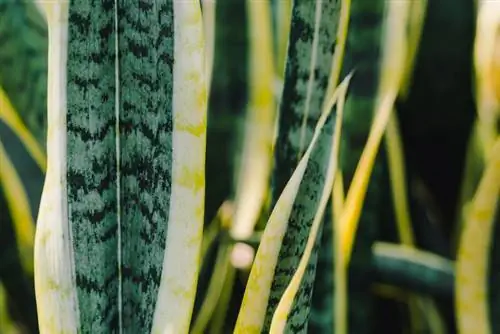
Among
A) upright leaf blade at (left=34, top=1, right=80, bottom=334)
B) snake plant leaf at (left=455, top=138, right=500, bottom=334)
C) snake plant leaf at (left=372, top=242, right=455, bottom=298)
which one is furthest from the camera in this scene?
snake plant leaf at (left=372, top=242, right=455, bottom=298)

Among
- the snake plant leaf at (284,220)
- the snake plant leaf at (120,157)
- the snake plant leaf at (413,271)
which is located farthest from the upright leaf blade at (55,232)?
the snake plant leaf at (413,271)

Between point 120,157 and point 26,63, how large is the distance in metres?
0.29

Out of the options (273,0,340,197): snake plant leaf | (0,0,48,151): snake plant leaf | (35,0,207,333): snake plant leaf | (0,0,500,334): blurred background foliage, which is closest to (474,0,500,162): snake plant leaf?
(0,0,500,334): blurred background foliage

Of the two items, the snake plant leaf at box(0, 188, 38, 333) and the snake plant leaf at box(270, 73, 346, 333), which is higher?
the snake plant leaf at box(270, 73, 346, 333)

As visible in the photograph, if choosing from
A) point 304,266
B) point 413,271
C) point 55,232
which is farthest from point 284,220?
point 413,271

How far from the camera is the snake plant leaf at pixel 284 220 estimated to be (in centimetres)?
40

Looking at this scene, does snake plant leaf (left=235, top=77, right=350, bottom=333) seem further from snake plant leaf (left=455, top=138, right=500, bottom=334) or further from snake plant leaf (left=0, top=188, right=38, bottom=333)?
snake plant leaf (left=0, top=188, right=38, bottom=333)

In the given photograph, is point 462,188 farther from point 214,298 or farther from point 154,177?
point 154,177

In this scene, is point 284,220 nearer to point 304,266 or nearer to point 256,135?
point 304,266

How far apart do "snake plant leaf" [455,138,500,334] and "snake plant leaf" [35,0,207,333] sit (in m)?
0.23

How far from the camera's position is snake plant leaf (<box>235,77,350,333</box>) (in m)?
0.40

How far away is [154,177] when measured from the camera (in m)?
0.41

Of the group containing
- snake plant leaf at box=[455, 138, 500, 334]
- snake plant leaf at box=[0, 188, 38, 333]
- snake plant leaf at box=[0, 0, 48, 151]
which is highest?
snake plant leaf at box=[0, 0, 48, 151]

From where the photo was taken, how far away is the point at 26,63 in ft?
2.14
